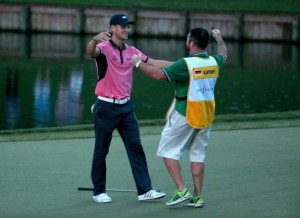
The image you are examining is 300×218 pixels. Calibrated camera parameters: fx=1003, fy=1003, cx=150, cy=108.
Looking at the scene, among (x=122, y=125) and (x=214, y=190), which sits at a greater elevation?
(x=122, y=125)

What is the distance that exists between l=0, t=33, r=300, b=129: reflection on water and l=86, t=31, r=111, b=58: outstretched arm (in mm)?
11105

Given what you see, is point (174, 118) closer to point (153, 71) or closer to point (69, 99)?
point (153, 71)

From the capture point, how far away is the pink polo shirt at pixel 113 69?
28.6 ft

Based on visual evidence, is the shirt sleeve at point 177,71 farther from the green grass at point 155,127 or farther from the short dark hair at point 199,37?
the green grass at point 155,127

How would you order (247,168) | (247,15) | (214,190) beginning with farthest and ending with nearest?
1. (247,15)
2. (247,168)
3. (214,190)

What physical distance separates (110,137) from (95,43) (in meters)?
0.93

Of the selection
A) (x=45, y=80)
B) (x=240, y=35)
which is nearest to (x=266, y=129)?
(x=45, y=80)

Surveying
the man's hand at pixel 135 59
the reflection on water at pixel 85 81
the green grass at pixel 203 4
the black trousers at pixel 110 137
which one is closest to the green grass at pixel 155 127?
the black trousers at pixel 110 137

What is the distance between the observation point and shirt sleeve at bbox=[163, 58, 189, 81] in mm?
8383

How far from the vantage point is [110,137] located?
352 inches

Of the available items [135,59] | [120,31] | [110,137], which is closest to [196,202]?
[110,137]

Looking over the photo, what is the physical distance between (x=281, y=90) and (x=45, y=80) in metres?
6.93

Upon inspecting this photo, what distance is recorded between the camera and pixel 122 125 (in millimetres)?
8945

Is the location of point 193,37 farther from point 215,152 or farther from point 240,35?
point 240,35
